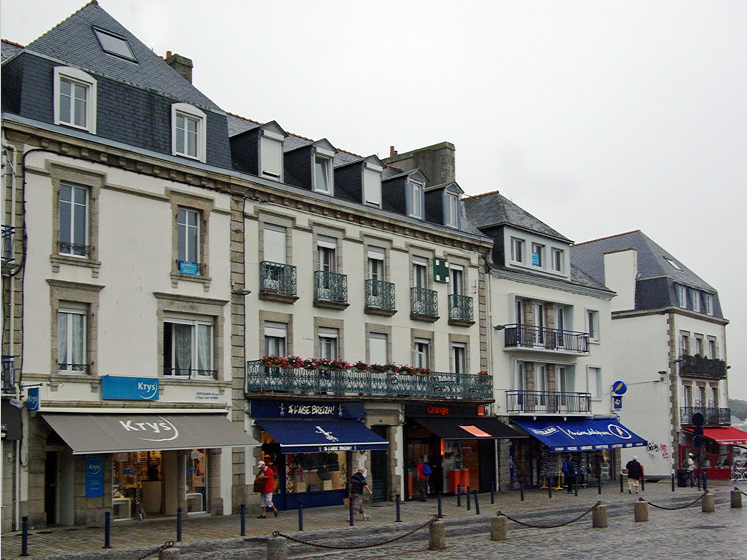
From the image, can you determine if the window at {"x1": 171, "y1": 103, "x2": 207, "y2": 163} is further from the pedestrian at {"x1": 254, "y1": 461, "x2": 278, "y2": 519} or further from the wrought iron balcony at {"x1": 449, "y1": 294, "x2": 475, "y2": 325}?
the wrought iron balcony at {"x1": 449, "y1": 294, "x2": 475, "y2": 325}

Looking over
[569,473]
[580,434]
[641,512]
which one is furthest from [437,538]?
[580,434]

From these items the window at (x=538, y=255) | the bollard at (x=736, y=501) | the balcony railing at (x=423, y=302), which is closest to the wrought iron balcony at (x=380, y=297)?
the balcony railing at (x=423, y=302)

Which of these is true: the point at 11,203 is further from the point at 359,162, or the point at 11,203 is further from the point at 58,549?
the point at 359,162

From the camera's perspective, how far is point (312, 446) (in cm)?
2466

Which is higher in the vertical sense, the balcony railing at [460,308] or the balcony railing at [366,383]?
the balcony railing at [460,308]

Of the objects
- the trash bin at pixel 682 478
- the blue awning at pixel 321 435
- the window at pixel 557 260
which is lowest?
the trash bin at pixel 682 478

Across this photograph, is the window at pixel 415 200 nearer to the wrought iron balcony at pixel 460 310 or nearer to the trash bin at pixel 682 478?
the wrought iron balcony at pixel 460 310

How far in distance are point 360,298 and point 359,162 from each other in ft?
13.4

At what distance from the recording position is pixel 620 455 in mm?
39188

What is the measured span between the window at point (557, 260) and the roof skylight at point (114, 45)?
18.3 meters

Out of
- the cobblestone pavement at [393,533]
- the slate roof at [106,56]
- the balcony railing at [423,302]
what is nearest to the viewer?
the cobblestone pavement at [393,533]

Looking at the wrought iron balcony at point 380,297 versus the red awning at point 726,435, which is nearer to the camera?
the wrought iron balcony at point 380,297

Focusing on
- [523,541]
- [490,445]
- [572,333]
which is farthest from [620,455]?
[523,541]

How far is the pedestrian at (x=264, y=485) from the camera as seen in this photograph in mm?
23125
